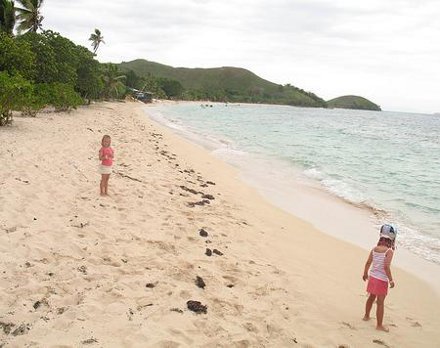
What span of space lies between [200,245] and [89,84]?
3604 centimetres

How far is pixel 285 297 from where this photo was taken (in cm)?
536

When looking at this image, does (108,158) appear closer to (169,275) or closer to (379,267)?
(169,275)

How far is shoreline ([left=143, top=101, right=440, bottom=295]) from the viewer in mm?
7961

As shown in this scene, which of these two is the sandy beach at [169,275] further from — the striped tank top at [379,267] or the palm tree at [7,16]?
the palm tree at [7,16]

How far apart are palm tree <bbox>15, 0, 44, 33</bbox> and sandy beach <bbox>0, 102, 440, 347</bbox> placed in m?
33.7

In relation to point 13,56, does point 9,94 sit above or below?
below

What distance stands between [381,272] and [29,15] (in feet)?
136

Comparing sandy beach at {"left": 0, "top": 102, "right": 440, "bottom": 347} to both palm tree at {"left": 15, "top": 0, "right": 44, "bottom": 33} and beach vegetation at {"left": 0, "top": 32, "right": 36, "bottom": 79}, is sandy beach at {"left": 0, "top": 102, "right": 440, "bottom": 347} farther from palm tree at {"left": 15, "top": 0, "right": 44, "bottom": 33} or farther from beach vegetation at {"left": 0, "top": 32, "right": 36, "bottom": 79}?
palm tree at {"left": 15, "top": 0, "right": 44, "bottom": 33}

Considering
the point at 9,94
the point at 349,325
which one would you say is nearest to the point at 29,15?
the point at 9,94

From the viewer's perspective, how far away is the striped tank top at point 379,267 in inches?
194

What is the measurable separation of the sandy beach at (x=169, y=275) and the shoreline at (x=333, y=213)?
579mm

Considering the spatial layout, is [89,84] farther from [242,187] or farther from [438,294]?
[438,294]

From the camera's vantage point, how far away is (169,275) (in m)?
5.29

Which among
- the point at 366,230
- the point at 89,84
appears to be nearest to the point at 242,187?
the point at 366,230
